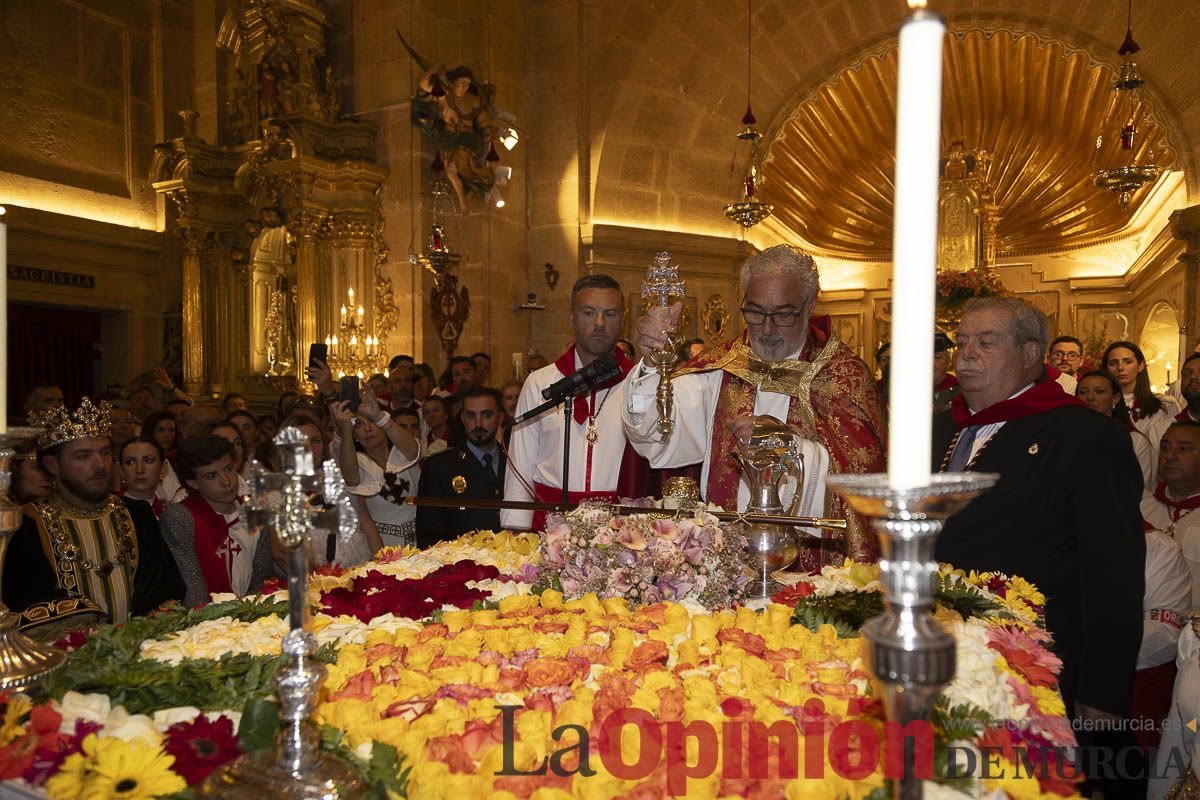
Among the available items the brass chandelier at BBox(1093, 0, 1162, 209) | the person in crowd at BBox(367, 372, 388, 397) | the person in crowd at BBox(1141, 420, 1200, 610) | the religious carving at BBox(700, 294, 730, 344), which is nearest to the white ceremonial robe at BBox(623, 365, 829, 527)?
the person in crowd at BBox(1141, 420, 1200, 610)

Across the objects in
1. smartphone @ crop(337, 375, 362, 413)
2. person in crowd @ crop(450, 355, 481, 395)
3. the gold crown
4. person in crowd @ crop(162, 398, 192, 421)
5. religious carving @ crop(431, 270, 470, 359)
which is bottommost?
person in crowd @ crop(162, 398, 192, 421)

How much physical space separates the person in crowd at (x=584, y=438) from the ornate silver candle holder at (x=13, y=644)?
2.51 m

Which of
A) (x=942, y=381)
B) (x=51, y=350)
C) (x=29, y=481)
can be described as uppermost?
(x=51, y=350)

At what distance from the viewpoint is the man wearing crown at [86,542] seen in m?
3.42

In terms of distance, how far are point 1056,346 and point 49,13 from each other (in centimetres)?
1346

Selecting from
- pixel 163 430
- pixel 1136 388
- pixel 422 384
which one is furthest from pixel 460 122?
pixel 1136 388

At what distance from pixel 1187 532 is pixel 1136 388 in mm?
3534

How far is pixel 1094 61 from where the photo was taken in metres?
10.9

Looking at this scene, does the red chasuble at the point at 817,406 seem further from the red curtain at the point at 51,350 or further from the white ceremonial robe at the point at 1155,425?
the red curtain at the point at 51,350

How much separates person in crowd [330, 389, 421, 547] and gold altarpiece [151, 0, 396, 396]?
570 cm

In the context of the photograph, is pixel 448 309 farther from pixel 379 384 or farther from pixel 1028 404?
pixel 1028 404

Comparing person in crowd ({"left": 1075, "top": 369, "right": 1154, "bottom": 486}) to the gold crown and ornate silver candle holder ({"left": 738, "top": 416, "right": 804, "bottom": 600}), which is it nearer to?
ornate silver candle holder ({"left": 738, "top": 416, "right": 804, "bottom": 600})

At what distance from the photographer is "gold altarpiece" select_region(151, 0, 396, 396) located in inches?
419

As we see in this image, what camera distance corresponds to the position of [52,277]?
39.0 ft
